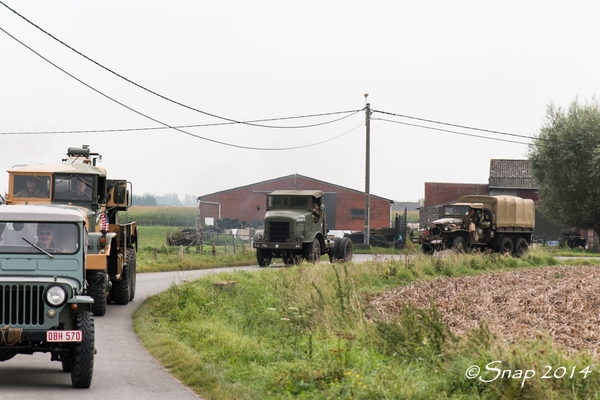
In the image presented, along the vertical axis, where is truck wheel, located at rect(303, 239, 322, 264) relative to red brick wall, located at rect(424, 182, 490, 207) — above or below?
below

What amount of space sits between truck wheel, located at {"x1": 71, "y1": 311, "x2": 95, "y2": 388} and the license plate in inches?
7.7

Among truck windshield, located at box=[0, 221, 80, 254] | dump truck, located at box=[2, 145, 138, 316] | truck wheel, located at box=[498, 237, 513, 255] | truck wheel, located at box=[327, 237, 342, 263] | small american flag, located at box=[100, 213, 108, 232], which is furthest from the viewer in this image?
truck wheel, located at box=[498, 237, 513, 255]

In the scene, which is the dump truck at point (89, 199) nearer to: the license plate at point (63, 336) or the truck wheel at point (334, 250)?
the license plate at point (63, 336)

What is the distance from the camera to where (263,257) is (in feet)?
106

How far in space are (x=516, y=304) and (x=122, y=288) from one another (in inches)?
347

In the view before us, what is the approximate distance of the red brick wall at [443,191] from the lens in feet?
235

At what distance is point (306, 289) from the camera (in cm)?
1773

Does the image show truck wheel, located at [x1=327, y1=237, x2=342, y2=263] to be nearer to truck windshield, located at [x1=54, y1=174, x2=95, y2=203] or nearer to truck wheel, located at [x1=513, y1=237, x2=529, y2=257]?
truck wheel, located at [x1=513, y1=237, x2=529, y2=257]

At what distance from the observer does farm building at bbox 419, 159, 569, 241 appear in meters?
68.2

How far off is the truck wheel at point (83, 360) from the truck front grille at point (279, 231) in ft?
69.4

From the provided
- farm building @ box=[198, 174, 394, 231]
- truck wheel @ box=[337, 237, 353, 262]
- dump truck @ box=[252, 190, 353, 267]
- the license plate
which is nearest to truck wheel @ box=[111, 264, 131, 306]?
the license plate

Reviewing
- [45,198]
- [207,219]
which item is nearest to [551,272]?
[45,198]

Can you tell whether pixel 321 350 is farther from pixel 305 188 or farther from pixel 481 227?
pixel 305 188

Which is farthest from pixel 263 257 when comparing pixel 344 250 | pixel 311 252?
pixel 344 250
